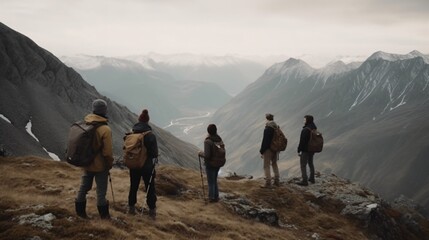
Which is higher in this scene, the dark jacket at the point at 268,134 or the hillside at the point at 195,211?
the dark jacket at the point at 268,134

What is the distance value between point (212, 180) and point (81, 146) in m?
10.7

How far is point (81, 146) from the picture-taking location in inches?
583

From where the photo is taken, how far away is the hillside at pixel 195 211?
14711mm

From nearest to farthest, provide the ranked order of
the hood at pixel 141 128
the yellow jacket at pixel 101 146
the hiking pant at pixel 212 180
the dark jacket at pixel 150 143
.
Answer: the yellow jacket at pixel 101 146, the dark jacket at pixel 150 143, the hood at pixel 141 128, the hiking pant at pixel 212 180

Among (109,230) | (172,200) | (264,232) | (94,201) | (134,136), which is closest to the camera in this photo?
(109,230)

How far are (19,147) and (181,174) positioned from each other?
65677 millimetres

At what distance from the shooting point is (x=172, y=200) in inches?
974

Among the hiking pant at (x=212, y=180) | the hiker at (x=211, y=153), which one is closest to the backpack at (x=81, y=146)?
the hiker at (x=211, y=153)

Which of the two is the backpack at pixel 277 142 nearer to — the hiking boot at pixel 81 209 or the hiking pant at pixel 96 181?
the hiking pant at pixel 96 181

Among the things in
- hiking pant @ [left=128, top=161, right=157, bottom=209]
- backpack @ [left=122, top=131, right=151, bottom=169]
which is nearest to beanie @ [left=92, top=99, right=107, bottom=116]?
backpack @ [left=122, top=131, right=151, bottom=169]

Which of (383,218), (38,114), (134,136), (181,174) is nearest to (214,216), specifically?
(134,136)

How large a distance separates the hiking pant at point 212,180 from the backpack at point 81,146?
369 inches

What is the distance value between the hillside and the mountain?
6336 centimetres

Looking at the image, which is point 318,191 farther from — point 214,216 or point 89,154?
point 89,154
